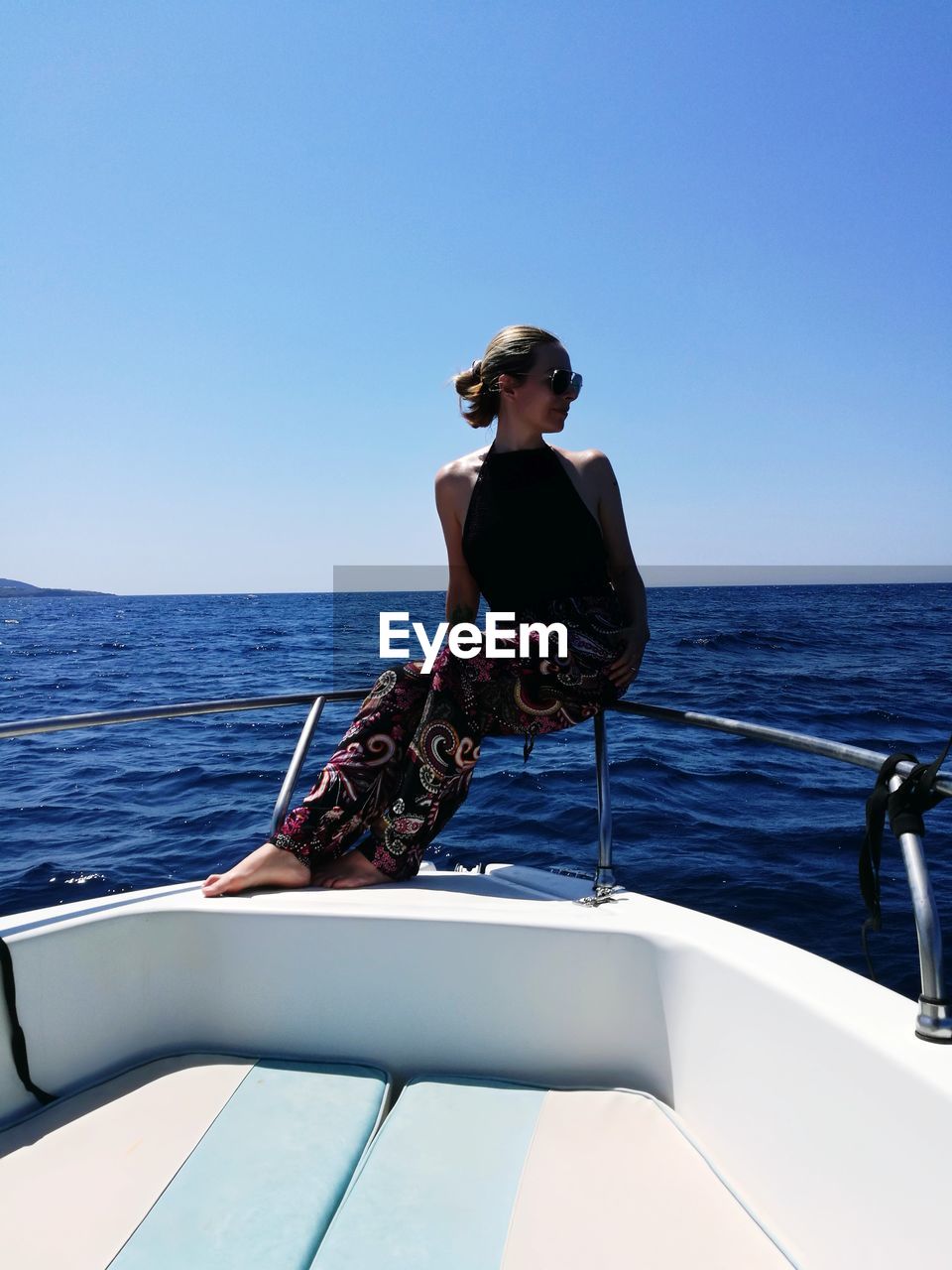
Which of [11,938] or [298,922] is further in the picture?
[298,922]

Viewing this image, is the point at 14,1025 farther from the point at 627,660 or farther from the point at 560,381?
the point at 560,381

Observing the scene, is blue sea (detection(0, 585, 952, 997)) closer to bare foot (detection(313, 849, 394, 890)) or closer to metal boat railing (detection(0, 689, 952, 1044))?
metal boat railing (detection(0, 689, 952, 1044))

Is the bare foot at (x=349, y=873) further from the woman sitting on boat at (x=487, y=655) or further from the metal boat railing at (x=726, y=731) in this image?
the metal boat railing at (x=726, y=731)

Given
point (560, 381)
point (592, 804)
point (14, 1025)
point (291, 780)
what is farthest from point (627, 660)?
point (592, 804)

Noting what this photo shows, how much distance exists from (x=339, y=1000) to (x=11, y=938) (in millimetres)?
564

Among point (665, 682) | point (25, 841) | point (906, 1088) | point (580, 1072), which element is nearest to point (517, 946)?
point (580, 1072)

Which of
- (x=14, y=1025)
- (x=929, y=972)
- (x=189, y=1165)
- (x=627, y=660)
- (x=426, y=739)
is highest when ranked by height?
(x=627, y=660)

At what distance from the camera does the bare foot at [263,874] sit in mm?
1656

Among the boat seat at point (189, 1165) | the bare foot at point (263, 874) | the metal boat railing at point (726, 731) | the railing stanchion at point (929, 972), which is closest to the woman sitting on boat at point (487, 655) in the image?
the bare foot at point (263, 874)

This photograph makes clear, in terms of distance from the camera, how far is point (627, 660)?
1854 millimetres

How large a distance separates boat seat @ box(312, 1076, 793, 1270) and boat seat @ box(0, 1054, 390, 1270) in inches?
2.8

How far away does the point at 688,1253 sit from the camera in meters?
1.08

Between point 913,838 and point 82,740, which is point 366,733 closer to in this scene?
point 913,838

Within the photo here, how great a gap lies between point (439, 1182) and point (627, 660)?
1.04m
